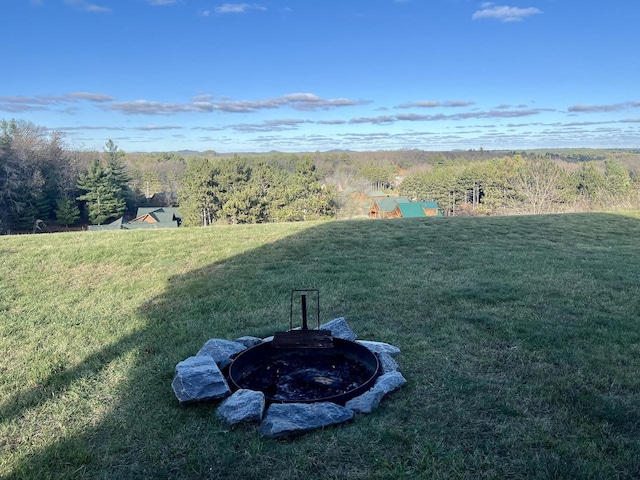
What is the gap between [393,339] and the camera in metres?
A: 3.18

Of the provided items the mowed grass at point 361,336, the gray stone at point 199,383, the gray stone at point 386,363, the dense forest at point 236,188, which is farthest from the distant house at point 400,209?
the gray stone at point 199,383

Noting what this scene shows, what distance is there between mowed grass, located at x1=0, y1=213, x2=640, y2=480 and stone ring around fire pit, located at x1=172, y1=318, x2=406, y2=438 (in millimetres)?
77

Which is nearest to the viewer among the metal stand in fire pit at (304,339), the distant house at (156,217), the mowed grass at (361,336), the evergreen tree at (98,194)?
the mowed grass at (361,336)

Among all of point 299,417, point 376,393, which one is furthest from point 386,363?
point 299,417

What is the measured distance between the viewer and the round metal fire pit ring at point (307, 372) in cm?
239

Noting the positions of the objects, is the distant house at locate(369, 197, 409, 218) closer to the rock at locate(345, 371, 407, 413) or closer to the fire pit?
the fire pit

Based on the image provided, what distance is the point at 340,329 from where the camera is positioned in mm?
3199

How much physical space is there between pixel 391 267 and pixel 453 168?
34320 millimetres

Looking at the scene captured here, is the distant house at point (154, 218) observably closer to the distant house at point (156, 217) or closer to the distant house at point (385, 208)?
the distant house at point (156, 217)

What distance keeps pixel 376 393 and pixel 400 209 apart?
24.7 meters

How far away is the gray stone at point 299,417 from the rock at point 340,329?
93cm

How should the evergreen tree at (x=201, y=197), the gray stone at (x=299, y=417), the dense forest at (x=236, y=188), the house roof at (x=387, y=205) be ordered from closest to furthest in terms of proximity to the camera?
the gray stone at (x=299, y=417) → the dense forest at (x=236, y=188) → the evergreen tree at (x=201, y=197) → the house roof at (x=387, y=205)

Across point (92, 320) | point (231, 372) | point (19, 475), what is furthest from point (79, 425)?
point (92, 320)

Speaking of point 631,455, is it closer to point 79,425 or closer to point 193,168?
point 79,425
